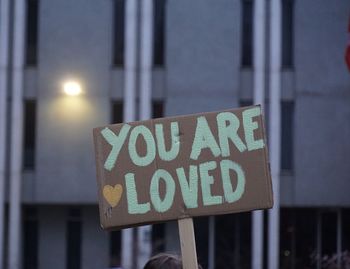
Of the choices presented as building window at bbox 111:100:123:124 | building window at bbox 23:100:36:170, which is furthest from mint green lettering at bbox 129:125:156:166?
building window at bbox 23:100:36:170

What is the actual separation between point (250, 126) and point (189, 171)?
1.16 ft

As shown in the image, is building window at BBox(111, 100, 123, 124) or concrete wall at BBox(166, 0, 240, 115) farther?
building window at BBox(111, 100, 123, 124)

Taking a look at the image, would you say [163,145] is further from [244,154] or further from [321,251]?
[321,251]

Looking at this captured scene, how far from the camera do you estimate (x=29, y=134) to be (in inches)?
814

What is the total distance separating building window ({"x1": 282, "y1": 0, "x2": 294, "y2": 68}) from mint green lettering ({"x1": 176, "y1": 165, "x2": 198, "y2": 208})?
1669cm

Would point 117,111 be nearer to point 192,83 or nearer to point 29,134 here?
point 192,83

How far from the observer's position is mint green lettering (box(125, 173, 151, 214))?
400cm

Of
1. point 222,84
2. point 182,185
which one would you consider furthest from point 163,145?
point 222,84

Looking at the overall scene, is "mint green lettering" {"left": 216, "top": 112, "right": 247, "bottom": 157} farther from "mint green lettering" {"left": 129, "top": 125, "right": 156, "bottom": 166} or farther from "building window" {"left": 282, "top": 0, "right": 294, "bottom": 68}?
"building window" {"left": 282, "top": 0, "right": 294, "bottom": 68}

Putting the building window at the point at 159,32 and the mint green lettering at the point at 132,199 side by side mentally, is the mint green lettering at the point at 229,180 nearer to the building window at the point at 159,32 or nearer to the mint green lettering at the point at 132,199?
the mint green lettering at the point at 132,199

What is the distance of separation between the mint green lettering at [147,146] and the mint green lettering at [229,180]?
33cm

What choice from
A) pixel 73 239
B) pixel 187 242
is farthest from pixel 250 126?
pixel 73 239

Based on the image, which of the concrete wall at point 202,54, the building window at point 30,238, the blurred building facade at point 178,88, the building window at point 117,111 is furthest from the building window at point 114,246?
the concrete wall at point 202,54

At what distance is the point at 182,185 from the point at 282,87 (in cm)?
1653
